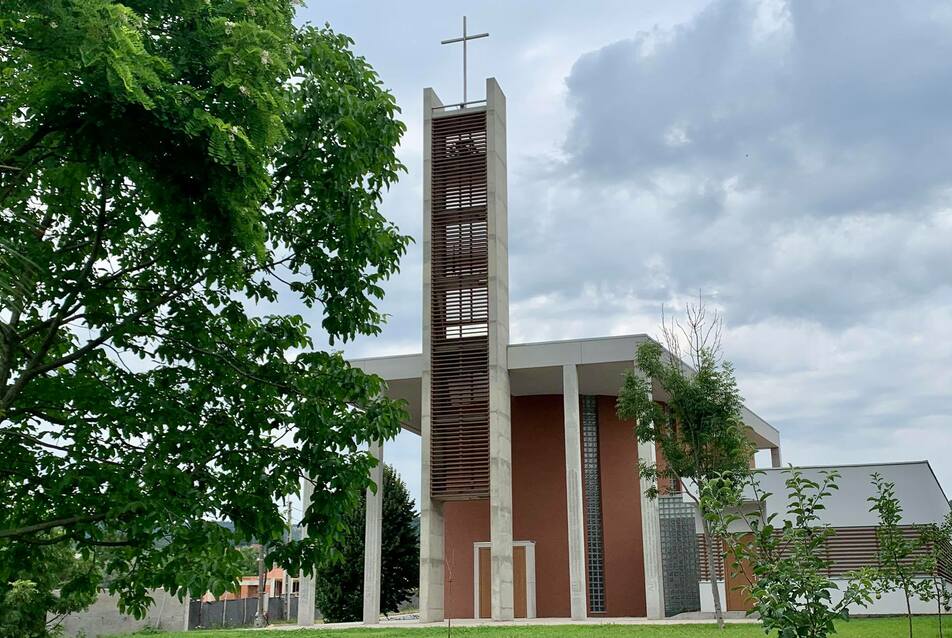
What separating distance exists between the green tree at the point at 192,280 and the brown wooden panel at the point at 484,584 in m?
21.3

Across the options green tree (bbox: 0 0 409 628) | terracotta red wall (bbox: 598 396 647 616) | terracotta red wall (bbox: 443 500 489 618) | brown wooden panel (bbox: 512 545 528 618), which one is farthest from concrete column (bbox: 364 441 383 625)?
green tree (bbox: 0 0 409 628)

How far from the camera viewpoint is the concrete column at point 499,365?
2433cm

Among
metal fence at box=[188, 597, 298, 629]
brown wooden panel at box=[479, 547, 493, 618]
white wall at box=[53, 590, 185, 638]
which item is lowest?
metal fence at box=[188, 597, 298, 629]

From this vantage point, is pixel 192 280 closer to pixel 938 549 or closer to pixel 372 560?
pixel 938 549

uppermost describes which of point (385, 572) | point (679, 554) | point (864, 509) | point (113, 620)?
point (864, 509)

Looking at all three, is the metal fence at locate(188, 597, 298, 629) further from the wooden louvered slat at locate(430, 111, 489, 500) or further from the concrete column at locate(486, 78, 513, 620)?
the concrete column at locate(486, 78, 513, 620)

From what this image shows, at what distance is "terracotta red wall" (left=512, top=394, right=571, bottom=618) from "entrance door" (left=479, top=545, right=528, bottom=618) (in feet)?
1.89

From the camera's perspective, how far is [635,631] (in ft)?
61.1

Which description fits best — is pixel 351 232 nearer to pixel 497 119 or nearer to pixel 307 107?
pixel 307 107

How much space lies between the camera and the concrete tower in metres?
25.3

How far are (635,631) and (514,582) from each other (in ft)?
33.3

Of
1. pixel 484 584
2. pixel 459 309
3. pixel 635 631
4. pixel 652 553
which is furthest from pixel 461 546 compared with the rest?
pixel 635 631

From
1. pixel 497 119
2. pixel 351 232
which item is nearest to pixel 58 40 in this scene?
pixel 351 232

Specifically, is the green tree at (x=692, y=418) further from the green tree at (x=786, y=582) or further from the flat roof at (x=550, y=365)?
the green tree at (x=786, y=582)
